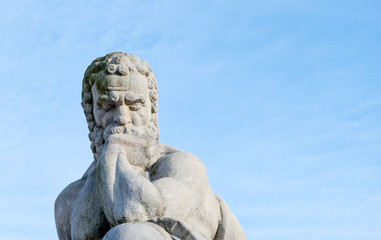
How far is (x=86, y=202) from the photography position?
850cm

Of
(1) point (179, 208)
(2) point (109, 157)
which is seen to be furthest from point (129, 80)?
(1) point (179, 208)

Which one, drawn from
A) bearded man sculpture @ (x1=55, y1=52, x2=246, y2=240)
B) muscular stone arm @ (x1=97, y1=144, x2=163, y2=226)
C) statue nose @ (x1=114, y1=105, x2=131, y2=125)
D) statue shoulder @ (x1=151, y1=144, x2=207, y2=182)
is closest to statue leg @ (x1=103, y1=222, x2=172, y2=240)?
bearded man sculpture @ (x1=55, y1=52, x2=246, y2=240)

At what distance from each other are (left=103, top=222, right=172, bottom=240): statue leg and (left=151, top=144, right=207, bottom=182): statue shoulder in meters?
0.89

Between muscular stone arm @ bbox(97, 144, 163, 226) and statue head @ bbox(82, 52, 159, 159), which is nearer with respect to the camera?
muscular stone arm @ bbox(97, 144, 163, 226)

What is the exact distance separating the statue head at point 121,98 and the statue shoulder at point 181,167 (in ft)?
1.17

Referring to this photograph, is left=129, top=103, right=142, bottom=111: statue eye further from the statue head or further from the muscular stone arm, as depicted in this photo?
the muscular stone arm

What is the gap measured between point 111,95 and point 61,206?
4.63 feet

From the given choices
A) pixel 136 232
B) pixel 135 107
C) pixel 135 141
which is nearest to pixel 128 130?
pixel 135 141

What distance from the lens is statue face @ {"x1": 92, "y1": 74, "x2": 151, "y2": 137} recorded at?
884cm

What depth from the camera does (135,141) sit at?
8.70m

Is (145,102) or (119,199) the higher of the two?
(145,102)

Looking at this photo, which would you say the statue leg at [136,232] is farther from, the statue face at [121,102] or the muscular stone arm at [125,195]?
the statue face at [121,102]

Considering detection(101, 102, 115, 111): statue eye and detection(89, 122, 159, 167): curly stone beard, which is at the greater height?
detection(101, 102, 115, 111): statue eye

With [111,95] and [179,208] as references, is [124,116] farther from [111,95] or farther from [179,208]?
[179,208]
